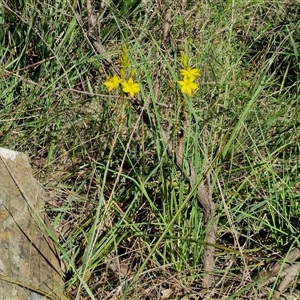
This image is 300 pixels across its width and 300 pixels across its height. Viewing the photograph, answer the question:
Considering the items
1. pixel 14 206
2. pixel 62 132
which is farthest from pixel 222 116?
pixel 14 206

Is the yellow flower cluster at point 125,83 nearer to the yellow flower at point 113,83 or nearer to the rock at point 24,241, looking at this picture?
the yellow flower at point 113,83

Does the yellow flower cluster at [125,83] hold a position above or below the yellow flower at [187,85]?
below

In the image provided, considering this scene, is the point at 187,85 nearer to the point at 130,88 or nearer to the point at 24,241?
the point at 130,88

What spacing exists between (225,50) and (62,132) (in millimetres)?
→ 956

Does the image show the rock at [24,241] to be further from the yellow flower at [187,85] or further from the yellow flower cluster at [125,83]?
the yellow flower at [187,85]

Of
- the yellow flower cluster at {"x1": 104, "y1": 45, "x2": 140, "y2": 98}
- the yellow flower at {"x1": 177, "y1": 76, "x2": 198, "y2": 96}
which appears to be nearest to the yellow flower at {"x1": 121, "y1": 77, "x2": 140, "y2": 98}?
the yellow flower cluster at {"x1": 104, "y1": 45, "x2": 140, "y2": 98}

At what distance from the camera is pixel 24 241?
2.03 metres

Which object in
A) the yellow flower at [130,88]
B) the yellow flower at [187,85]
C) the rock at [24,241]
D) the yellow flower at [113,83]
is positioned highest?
the yellow flower at [187,85]

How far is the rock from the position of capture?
1906mm

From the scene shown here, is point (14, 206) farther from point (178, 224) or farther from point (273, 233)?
point (273, 233)

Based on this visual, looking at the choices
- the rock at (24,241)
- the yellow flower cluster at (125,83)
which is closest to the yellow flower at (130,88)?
the yellow flower cluster at (125,83)

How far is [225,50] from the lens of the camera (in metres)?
3.00

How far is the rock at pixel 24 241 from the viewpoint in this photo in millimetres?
1906

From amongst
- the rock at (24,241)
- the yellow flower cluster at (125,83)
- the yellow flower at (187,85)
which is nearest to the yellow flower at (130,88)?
the yellow flower cluster at (125,83)
